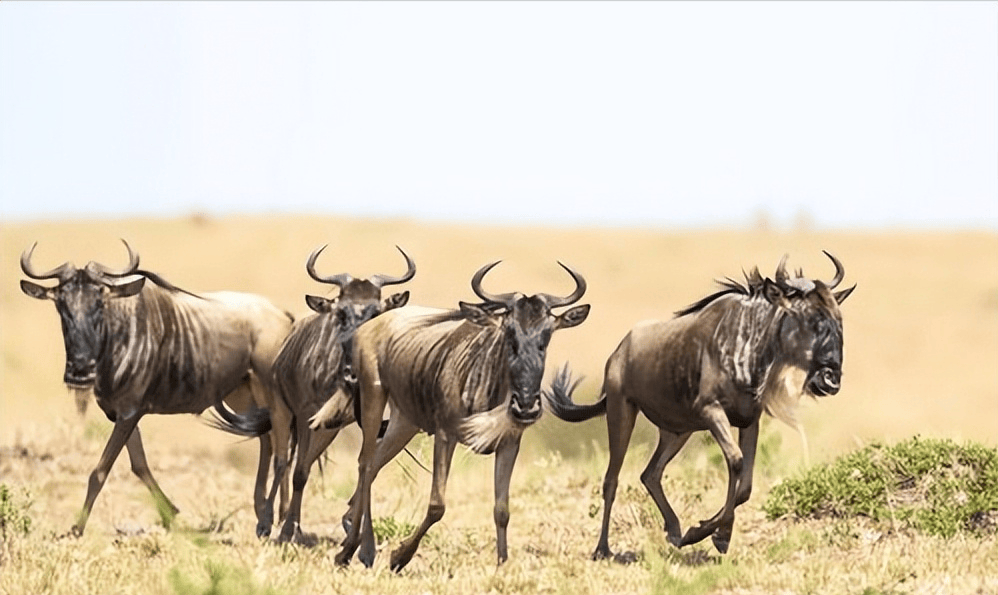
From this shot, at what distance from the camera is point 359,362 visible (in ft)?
38.0

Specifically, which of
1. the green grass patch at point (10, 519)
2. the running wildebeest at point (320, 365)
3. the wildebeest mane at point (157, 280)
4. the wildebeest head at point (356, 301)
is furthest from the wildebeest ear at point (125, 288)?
the green grass patch at point (10, 519)

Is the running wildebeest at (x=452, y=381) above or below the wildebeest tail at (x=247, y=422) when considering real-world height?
above

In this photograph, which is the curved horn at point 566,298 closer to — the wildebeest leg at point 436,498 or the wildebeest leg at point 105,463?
the wildebeest leg at point 436,498

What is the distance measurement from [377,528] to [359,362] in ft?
8.14

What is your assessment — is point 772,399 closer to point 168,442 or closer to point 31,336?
point 168,442

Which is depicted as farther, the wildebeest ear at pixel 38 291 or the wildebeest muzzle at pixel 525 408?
the wildebeest ear at pixel 38 291

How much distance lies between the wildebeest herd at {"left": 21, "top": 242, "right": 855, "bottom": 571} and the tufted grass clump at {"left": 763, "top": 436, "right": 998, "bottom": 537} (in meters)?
A: 1.70

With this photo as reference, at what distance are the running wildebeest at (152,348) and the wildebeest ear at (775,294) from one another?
4.61 metres

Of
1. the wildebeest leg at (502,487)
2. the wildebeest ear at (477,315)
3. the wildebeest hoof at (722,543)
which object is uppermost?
the wildebeest ear at (477,315)

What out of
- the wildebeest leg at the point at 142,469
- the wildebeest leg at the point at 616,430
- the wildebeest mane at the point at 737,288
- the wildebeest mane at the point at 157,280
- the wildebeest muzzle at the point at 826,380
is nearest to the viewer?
the wildebeest muzzle at the point at 826,380

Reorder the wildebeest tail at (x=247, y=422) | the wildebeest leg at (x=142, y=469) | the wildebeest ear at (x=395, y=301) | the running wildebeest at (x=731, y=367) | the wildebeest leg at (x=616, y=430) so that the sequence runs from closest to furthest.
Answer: the running wildebeest at (x=731, y=367)
the wildebeest leg at (x=616, y=430)
the wildebeest ear at (x=395, y=301)
the wildebeest leg at (x=142, y=469)
the wildebeest tail at (x=247, y=422)

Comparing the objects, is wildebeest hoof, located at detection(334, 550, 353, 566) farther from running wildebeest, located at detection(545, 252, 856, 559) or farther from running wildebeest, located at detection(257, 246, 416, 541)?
running wildebeest, located at detection(545, 252, 856, 559)

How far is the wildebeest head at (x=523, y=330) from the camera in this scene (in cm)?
1020

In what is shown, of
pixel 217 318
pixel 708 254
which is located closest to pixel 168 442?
pixel 217 318
